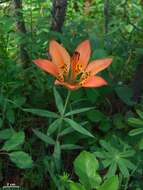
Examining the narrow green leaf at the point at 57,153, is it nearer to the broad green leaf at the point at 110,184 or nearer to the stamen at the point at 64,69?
the stamen at the point at 64,69

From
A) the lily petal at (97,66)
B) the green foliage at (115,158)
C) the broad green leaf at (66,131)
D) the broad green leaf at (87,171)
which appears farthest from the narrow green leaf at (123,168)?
the lily petal at (97,66)

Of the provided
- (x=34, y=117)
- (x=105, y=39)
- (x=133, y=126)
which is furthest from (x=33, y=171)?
(x=105, y=39)

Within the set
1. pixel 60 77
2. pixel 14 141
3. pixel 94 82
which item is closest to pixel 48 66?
pixel 60 77

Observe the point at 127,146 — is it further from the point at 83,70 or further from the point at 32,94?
the point at 32,94

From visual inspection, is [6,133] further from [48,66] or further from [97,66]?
[97,66]

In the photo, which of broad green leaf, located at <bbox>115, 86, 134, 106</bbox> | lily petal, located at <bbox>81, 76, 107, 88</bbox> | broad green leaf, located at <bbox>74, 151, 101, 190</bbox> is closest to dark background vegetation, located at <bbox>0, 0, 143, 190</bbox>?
broad green leaf, located at <bbox>115, 86, 134, 106</bbox>

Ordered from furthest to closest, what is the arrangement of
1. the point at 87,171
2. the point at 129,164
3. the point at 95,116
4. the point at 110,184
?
the point at 95,116 < the point at 129,164 < the point at 87,171 < the point at 110,184
